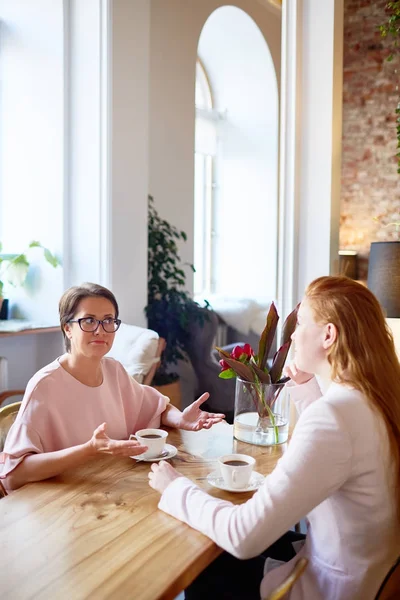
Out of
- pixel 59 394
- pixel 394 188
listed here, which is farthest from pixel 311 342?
pixel 394 188

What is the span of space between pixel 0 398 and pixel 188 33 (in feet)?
11.3

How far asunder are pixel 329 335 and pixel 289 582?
49cm

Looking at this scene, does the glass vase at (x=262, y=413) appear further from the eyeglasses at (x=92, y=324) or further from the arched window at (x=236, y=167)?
the arched window at (x=236, y=167)

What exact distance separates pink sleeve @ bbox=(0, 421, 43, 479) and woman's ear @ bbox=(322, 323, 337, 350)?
736 mm

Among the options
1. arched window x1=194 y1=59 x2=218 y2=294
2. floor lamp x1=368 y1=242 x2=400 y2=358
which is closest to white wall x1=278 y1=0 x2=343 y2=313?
floor lamp x1=368 y1=242 x2=400 y2=358

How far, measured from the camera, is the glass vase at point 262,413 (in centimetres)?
166

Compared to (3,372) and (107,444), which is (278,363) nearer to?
(107,444)

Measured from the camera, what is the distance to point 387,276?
109 inches

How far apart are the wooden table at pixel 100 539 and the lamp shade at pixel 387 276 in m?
1.41

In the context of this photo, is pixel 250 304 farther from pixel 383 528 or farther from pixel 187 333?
pixel 383 528

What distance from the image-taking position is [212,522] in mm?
1143

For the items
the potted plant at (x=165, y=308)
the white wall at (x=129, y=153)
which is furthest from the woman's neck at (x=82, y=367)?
the potted plant at (x=165, y=308)

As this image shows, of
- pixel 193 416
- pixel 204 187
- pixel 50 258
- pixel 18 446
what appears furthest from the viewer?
pixel 204 187

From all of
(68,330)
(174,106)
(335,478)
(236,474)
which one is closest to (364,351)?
(335,478)
